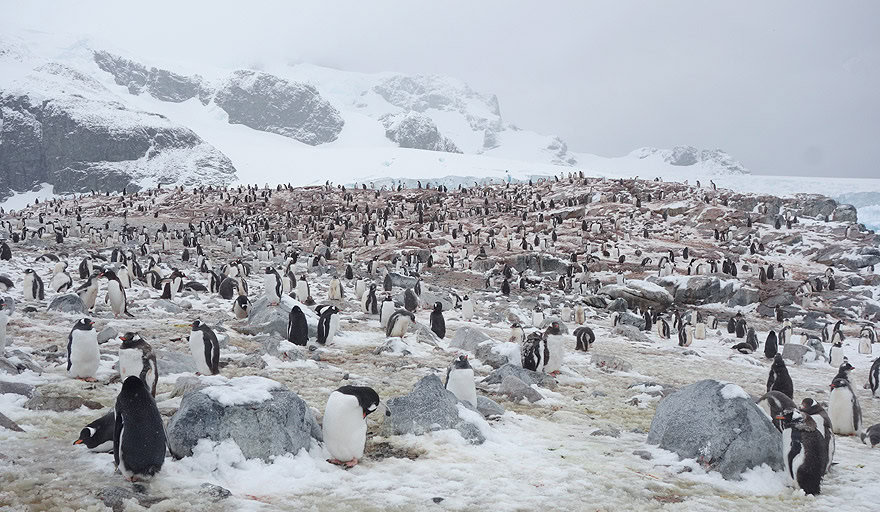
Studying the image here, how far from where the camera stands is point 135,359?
5.89 metres

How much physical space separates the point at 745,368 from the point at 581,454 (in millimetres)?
8521

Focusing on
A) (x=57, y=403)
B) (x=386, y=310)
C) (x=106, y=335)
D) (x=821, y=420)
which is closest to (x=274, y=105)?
(x=386, y=310)

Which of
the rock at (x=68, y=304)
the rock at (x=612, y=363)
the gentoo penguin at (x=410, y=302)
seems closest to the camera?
the rock at (x=612, y=363)

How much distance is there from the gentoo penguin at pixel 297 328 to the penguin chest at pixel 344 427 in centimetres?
472

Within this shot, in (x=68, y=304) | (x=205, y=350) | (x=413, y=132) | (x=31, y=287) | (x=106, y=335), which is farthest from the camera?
(x=413, y=132)

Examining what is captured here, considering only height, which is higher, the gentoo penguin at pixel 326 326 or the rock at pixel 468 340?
the gentoo penguin at pixel 326 326

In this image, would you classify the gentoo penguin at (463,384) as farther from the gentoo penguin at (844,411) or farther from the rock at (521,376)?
the gentoo penguin at (844,411)

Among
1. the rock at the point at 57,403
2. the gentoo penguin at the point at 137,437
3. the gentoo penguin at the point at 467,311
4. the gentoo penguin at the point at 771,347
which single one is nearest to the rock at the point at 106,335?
the rock at the point at 57,403

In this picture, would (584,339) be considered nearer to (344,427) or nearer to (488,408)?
(488,408)

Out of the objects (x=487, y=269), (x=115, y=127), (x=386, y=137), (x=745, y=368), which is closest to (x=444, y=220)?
(x=487, y=269)

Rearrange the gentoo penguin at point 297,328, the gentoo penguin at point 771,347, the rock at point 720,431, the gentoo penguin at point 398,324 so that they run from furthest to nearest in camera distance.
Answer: the gentoo penguin at point 771,347, the gentoo penguin at point 398,324, the gentoo penguin at point 297,328, the rock at point 720,431

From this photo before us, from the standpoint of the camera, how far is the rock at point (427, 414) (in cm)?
559

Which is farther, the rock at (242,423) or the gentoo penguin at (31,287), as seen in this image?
the gentoo penguin at (31,287)

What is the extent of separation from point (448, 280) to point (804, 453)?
20155 millimetres
